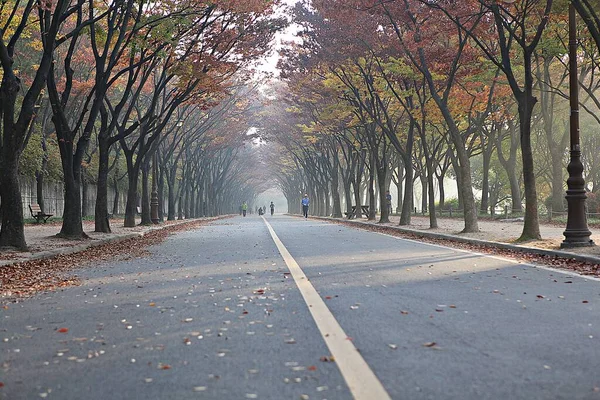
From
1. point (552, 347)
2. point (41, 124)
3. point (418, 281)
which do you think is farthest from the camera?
point (41, 124)

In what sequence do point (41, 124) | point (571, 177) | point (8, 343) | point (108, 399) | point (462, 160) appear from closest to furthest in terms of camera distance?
1. point (108, 399)
2. point (8, 343)
3. point (571, 177)
4. point (462, 160)
5. point (41, 124)

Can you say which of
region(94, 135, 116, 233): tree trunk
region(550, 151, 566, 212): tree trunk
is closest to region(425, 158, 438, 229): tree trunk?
region(550, 151, 566, 212): tree trunk

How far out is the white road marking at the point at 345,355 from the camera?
146 inches

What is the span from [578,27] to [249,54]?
1019 cm

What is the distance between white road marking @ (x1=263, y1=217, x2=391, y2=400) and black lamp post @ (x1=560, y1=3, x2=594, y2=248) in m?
7.52

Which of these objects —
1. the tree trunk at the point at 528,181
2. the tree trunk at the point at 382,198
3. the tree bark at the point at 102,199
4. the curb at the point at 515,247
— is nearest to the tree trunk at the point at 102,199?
the tree bark at the point at 102,199

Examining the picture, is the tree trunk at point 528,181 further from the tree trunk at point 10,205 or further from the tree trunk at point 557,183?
the tree trunk at point 557,183

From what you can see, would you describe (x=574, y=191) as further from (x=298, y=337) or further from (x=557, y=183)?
(x=557, y=183)

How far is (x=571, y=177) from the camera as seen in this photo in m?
13.6

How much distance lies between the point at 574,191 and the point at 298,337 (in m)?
9.95

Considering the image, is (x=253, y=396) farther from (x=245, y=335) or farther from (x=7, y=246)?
(x=7, y=246)

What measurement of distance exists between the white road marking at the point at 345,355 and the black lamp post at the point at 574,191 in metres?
7.52

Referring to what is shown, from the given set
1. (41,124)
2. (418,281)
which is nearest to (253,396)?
(418,281)

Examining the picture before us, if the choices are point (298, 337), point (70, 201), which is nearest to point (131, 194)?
point (70, 201)
